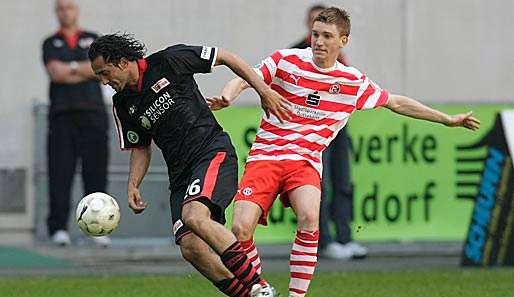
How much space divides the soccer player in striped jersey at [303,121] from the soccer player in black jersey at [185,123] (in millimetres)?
652

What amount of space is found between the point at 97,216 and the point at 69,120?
Answer: 6.29 m

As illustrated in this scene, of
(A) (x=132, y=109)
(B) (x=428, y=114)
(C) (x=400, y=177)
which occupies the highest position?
(A) (x=132, y=109)

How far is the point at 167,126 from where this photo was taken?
946 centimetres

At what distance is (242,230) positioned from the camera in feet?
32.7

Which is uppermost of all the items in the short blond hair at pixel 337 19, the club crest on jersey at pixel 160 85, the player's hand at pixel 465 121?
the short blond hair at pixel 337 19

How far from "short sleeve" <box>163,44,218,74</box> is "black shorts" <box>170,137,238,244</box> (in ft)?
1.55

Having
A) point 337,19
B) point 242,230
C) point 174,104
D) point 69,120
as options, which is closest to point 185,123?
point 174,104

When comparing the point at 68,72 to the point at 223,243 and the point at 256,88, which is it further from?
the point at 223,243

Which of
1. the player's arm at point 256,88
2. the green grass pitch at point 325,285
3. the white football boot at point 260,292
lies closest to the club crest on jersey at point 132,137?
the player's arm at point 256,88

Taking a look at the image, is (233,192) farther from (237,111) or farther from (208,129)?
(237,111)

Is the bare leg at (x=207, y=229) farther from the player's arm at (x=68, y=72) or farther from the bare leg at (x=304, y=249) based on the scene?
the player's arm at (x=68, y=72)

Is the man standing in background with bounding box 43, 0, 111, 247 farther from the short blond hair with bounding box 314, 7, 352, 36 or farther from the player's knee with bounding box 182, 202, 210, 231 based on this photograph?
the player's knee with bounding box 182, 202, 210, 231

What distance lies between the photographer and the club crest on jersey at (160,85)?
943 centimetres

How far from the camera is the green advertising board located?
608 inches
